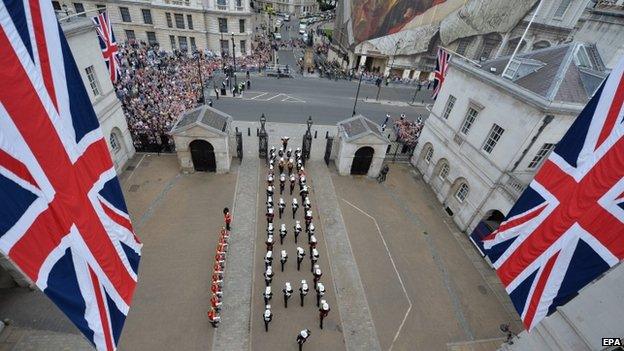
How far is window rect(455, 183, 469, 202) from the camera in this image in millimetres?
19448

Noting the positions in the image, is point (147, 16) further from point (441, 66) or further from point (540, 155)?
point (540, 155)

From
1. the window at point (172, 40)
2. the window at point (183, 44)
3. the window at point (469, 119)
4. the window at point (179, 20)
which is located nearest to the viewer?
the window at point (469, 119)

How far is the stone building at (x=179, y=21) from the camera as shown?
133 feet

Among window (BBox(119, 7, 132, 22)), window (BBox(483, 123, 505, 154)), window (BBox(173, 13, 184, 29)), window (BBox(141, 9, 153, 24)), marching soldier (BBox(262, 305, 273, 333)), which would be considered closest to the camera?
marching soldier (BBox(262, 305, 273, 333))

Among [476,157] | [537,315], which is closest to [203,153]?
[476,157]

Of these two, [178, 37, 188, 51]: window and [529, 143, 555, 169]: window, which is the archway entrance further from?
[178, 37, 188, 51]: window

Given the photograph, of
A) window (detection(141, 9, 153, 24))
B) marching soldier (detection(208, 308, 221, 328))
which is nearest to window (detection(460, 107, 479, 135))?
marching soldier (detection(208, 308, 221, 328))

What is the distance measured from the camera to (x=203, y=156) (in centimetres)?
2039

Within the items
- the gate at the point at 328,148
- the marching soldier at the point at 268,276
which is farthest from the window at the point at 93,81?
the gate at the point at 328,148

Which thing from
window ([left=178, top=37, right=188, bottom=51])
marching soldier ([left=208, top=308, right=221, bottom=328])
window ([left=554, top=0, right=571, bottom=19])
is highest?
window ([left=554, top=0, right=571, bottom=19])

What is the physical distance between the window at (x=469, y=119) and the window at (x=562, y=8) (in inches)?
1188

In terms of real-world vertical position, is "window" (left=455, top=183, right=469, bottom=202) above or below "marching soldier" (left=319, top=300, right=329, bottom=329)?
above

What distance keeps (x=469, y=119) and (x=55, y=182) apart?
20402mm

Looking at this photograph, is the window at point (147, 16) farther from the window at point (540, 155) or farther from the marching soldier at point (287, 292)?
the window at point (540, 155)
